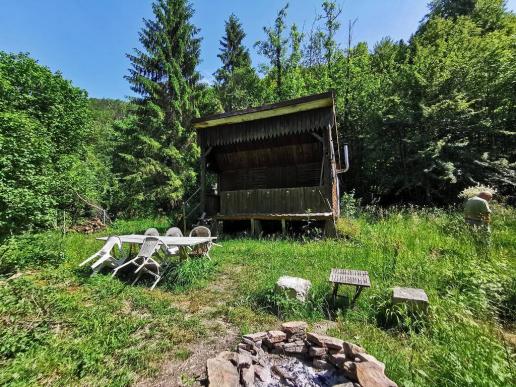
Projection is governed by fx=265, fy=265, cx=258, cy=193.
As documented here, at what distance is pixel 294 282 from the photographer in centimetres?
449

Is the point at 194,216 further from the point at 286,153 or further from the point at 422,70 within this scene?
the point at 422,70

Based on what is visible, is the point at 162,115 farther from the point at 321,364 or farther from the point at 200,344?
the point at 321,364

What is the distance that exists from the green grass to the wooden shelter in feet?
9.68

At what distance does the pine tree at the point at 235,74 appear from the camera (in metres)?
23.0

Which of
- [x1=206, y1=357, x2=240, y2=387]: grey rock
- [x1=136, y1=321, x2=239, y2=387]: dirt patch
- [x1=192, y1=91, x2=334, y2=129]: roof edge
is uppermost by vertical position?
[x1=192, y1=91, x2=334, y2=129]: roof edge

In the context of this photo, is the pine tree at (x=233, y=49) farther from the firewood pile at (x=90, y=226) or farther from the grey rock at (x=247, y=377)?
the grey rock at (x=247, y=377)

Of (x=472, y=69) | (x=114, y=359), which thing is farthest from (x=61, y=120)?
(x=472, y=69)

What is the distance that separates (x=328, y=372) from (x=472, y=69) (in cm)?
1737

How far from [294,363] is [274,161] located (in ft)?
32.2

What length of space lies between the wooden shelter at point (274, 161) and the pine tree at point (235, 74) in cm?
1198

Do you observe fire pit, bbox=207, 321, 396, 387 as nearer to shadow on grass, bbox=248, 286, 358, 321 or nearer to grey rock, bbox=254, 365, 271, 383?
grey rock, bbox=254, 365, 271, 383

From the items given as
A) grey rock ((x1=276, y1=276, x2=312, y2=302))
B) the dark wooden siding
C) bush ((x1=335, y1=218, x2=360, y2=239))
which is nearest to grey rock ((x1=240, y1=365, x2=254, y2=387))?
grey rock ((x1=276, y1=276, x2=312, y2=302))

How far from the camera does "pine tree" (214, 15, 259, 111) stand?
23.0m

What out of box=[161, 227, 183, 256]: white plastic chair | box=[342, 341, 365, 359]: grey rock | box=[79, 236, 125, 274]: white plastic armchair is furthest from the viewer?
box=[161, 227, 183, 256]: white plastic chair
